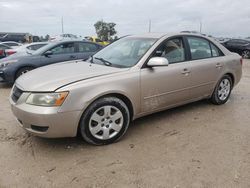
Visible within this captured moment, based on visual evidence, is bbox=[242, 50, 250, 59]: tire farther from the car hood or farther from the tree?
the tree

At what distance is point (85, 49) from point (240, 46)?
46.8ft

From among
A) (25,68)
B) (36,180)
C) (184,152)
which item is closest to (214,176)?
(184,152)

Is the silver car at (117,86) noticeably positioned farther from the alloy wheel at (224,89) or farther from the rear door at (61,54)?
the rear door at (61,54)

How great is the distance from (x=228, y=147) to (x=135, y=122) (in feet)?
4.93

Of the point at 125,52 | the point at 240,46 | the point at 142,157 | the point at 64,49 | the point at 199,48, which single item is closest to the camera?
the point at 142,157

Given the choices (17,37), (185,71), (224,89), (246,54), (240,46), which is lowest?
(224,89)

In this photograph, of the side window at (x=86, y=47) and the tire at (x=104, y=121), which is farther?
the side window at (x=86, y=47)

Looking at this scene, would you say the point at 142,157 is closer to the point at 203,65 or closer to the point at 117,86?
the point at 117,86

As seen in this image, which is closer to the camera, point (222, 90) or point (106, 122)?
point (106, 122)

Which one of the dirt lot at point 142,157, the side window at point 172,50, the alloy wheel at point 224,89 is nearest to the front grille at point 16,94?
the dirt lot at point 142,157

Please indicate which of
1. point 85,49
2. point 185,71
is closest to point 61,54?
point 85,49

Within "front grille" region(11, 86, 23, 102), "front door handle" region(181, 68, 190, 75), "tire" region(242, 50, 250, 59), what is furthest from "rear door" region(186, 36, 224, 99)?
"tire" region(242, 50, 250, 59)

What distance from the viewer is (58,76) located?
125 inches

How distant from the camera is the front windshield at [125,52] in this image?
3.67m
